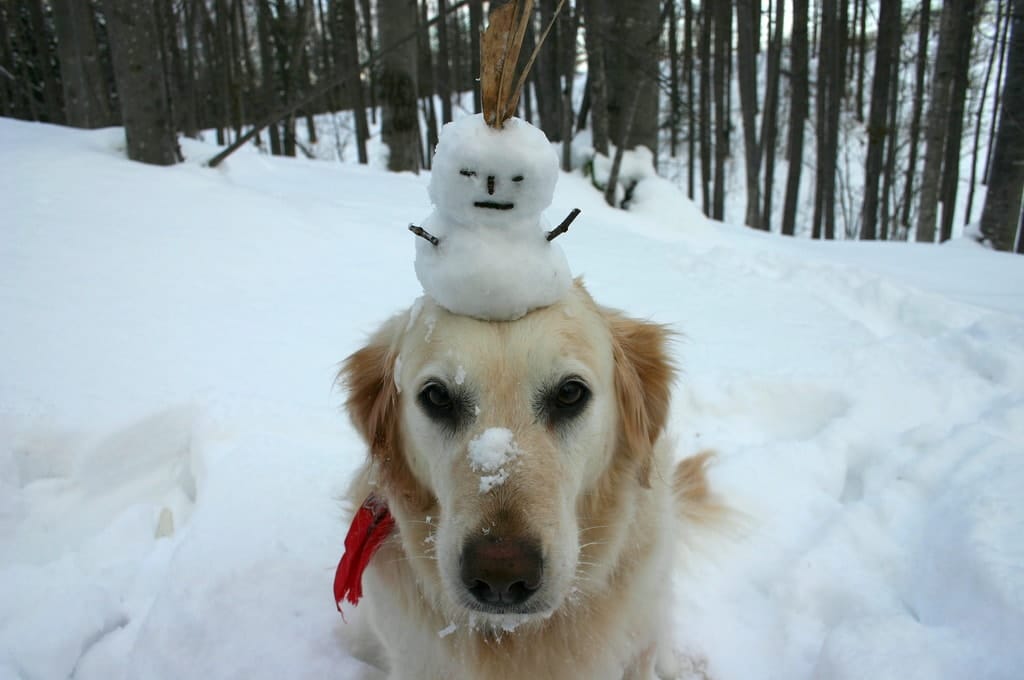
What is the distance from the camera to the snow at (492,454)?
136 centimetres

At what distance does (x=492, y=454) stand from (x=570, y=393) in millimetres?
282

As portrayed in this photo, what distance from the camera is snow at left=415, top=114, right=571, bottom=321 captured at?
1.41 metres

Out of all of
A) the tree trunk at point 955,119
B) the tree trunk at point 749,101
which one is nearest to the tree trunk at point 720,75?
the tree trunk at point 749,101

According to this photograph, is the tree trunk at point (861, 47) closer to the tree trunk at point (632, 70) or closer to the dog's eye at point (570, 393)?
the tree trunk at point (632, 70)

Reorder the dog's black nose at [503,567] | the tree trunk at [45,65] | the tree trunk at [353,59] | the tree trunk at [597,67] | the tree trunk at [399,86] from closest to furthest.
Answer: the dog's black nose at [503,567]
the tree trunk at [597,67]
the tree trunk at [399,86]
the tree trunk at [353,59]
the tree trunk at [45,65]

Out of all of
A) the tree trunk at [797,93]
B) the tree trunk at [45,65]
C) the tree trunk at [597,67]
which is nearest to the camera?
the tree trunk at [597,67]

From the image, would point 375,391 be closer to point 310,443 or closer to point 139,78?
point 310,443

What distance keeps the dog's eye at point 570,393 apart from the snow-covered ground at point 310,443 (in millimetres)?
1126

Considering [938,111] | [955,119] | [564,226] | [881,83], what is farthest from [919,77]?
[564,226]

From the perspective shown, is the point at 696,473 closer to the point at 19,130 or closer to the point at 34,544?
the point at 34,544

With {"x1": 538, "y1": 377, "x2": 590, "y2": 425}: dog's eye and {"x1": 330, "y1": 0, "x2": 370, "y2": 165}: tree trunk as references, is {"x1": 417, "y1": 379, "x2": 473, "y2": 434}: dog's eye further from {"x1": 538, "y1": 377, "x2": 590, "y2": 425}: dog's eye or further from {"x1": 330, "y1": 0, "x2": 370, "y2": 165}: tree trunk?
{"x1": 330, "y1": 0, "x2": 370, "y2": 165}: tree trunk

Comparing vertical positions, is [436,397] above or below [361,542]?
above

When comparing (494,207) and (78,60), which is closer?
(494,207)

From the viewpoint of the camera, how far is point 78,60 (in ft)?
33.0
